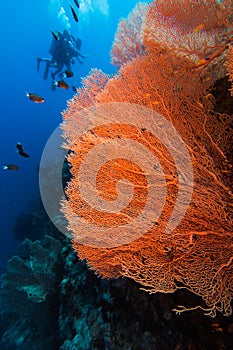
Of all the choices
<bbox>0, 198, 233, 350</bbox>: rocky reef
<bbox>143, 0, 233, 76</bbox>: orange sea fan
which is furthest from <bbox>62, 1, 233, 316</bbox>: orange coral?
<bbox>0, 198, 233, 350</bbox>: rocky reef

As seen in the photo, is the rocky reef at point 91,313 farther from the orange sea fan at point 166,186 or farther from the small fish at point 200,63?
the small fish at point 200,63

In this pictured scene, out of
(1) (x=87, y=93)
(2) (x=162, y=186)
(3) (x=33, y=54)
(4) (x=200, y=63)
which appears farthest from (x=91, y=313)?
(3) (x=33, y=54)

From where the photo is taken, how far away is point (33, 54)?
90.0m

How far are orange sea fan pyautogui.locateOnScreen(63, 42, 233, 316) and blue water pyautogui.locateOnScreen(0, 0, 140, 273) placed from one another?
4690cm

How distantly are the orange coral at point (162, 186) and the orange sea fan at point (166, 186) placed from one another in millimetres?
11

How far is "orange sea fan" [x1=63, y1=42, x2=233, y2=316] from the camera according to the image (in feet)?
7.92

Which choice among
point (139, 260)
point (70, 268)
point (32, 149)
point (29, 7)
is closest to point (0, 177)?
point (32, 149)

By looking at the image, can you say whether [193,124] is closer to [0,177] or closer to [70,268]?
[70,268]

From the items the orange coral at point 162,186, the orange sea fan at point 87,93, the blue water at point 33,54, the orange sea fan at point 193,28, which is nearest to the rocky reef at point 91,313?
the orange coral at point 162,186

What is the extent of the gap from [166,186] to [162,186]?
2.2 inches

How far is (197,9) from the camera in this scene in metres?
3.29

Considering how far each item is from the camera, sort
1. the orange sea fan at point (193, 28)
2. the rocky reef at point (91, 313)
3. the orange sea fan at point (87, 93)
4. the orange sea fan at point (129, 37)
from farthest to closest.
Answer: the orange sea fan at point (129, 37) < the orange sea fan at point (87, 93) < the orange sea fan at point (193, 28) < the rocky reef at point (91, 313)

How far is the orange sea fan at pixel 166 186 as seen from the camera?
7.92 feet

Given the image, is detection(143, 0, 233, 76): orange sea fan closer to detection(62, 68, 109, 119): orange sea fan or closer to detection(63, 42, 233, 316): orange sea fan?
detection(63, 42, 233, 316): orange sea fan
